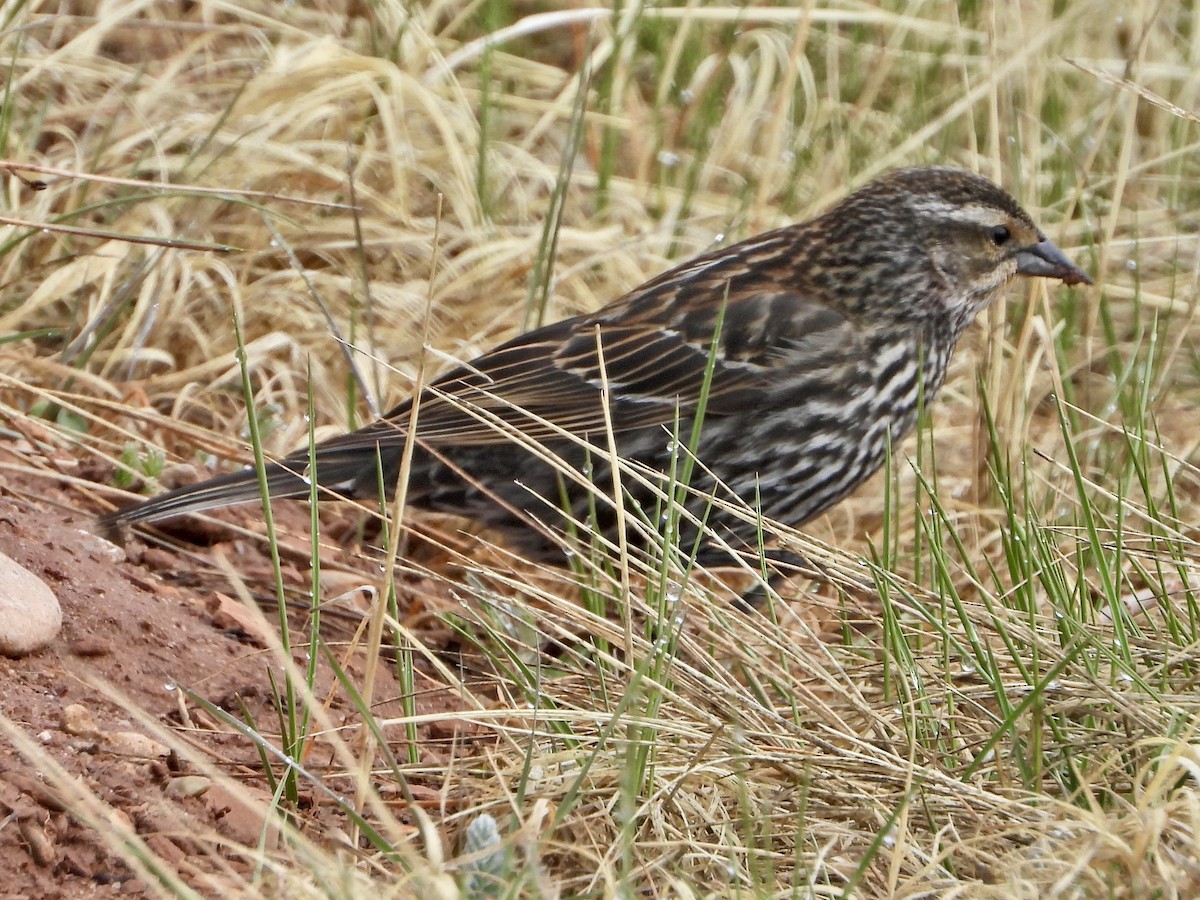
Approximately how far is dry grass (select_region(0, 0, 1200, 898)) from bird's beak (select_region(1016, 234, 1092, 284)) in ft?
0.58

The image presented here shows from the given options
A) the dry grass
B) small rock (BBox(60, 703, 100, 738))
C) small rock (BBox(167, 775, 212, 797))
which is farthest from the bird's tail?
small rock (BBox(167, 775, 212, 797))

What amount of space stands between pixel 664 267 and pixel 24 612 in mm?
2843

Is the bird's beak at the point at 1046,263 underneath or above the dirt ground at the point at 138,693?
above

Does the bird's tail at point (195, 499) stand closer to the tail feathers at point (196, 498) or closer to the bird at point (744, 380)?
the tail feathers at point (196, 498)

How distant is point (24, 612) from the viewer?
2.73 meters

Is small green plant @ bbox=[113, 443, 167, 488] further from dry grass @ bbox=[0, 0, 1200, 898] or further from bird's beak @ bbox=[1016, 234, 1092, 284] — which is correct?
bird's beak @ bbox=[1016, 234, 1092, 284]

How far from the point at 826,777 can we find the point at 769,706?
0.16m

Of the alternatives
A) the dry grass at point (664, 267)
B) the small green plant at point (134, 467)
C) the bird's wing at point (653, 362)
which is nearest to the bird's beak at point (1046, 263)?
the dry grass at point (664, 267)

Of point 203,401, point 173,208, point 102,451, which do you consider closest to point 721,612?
point 102,451

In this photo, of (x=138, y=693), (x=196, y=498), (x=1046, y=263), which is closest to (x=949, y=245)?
(x=1046, y=263)

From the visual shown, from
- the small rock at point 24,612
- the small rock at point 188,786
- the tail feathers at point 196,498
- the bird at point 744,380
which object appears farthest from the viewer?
the bird at point 744,380

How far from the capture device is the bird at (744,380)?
386 cm

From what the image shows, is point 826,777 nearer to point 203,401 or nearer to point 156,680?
point 156,680

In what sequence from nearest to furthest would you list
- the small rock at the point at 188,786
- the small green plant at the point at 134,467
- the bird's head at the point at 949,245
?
the small rock at the point at 188,786, the small green plant at the point at 134,467, the bird's head at the point at 949,245
